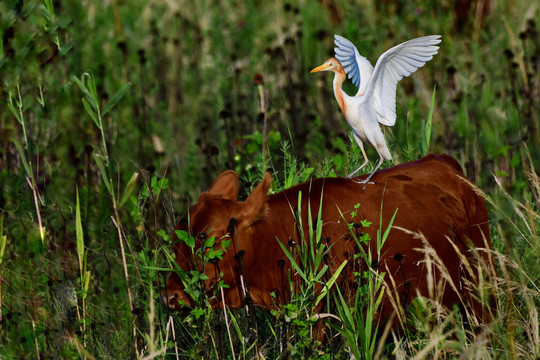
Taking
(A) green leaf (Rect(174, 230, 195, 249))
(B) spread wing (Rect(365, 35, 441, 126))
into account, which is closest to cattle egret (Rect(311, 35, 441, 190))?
(B) spread wing (Rect(365, 35, 441, 126))

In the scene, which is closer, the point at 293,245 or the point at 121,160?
the point at 293,245

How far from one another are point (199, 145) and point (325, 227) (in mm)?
2388

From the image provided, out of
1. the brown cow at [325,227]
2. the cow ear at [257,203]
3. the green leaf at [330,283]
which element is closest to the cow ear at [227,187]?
the brown cow at [325,227]

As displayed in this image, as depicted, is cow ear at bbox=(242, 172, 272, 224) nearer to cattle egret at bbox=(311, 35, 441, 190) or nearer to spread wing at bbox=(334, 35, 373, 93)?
cattle egret at bbox=(311, 35, 441, 190)

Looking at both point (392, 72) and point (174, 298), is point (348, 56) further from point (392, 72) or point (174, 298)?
point (174, 298)

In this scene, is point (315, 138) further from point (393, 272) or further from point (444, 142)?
point (393, 272)

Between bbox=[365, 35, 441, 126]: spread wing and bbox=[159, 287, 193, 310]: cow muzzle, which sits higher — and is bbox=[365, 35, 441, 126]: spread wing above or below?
above

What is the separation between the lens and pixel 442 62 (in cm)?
595

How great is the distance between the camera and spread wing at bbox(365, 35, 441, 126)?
8.09 ft

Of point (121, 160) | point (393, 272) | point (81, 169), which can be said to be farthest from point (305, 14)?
point (393, 272)

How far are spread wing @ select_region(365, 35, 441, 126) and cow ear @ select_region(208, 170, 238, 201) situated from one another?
622 mm

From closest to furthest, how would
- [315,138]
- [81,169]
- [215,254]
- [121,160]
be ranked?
[215,254], [81,169], [121,160], [315,138]

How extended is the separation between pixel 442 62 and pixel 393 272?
3674 millimetres

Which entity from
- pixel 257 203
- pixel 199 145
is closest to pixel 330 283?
pixel 257 203
